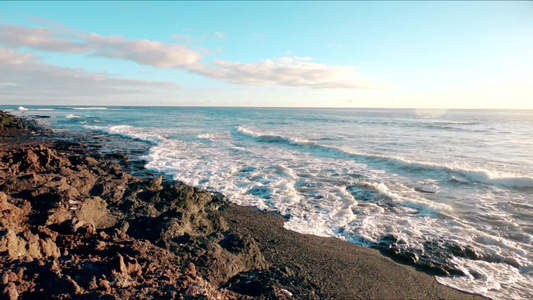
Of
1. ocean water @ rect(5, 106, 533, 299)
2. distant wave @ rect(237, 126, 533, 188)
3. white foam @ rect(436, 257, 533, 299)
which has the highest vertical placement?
distant wave @ rect(237, 126, 533, 188)

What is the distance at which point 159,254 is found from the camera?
13.8 ft

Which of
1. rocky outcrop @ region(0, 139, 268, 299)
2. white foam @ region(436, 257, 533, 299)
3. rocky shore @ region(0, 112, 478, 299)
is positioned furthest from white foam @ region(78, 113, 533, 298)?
rocky outcrop @ region(0, 139, 268, 299)

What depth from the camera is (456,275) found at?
16.4 ft

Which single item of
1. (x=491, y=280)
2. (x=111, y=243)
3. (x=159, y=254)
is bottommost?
(x=491, y=280)

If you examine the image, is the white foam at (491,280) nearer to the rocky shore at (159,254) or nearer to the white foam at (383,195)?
the white foam at (383,195)

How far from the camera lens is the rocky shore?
3314mm

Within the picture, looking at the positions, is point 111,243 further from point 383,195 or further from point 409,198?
point 409,198

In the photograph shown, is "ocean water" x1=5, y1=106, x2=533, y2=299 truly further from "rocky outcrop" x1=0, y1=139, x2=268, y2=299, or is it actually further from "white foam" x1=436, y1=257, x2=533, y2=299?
"rocky outcrop" x1=0, y1=139, x2=268, y2=299

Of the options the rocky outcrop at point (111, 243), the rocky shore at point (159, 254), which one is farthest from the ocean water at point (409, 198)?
the rocky outcrop at point (111, 243)

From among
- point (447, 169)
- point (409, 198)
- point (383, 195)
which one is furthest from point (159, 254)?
point (447, 169)

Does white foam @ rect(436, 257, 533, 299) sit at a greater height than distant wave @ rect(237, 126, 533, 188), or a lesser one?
lesser

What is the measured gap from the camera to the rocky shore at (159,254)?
3314 mm

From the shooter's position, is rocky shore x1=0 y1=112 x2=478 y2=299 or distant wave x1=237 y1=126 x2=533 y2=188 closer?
rocky shore x1=0 y1=112 x2=478 y2=299

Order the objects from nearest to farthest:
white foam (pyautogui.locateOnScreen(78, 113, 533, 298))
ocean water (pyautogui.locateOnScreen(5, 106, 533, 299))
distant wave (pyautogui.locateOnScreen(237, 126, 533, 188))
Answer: ocean water (pyautogui.locateOnScreen(5, 106, 533, 299)) < white foam (pyautogui.locateOnScreen(78, 113, 533, 298)) < distant wave (pyautogui.locateOnScreen(237, 126, 533, 188))
